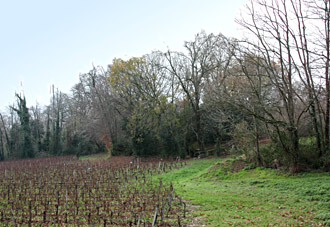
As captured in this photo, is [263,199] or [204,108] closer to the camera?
[263,199]

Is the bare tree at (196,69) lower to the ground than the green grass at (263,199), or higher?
higher

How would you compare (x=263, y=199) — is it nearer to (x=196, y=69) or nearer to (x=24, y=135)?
(x=196, y=69)

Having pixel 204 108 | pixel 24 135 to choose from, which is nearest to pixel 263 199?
pixel 204 108

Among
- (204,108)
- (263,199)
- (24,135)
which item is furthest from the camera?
(24,135)

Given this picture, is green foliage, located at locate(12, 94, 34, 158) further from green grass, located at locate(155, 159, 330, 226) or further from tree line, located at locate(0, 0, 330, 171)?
green grass, located at locate(155, 159, 330, 226)

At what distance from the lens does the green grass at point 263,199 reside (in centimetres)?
675

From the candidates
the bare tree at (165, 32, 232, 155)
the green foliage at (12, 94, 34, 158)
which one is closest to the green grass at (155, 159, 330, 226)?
the bare tree at (165, 32, 232, 155)

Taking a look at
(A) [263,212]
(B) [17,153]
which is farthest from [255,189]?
(B) [17,153]

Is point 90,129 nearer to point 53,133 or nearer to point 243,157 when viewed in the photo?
point 53,133

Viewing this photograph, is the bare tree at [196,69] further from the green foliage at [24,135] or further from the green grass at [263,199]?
the green foliage at [24,135]

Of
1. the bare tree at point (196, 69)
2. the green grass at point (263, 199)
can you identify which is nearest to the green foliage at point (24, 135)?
the bare tree at point (196, 69)

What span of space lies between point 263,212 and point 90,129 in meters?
29.0

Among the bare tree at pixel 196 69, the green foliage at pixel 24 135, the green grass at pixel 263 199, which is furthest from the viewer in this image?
the green foliage at pixel 24 135

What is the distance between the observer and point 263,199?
357 inches
